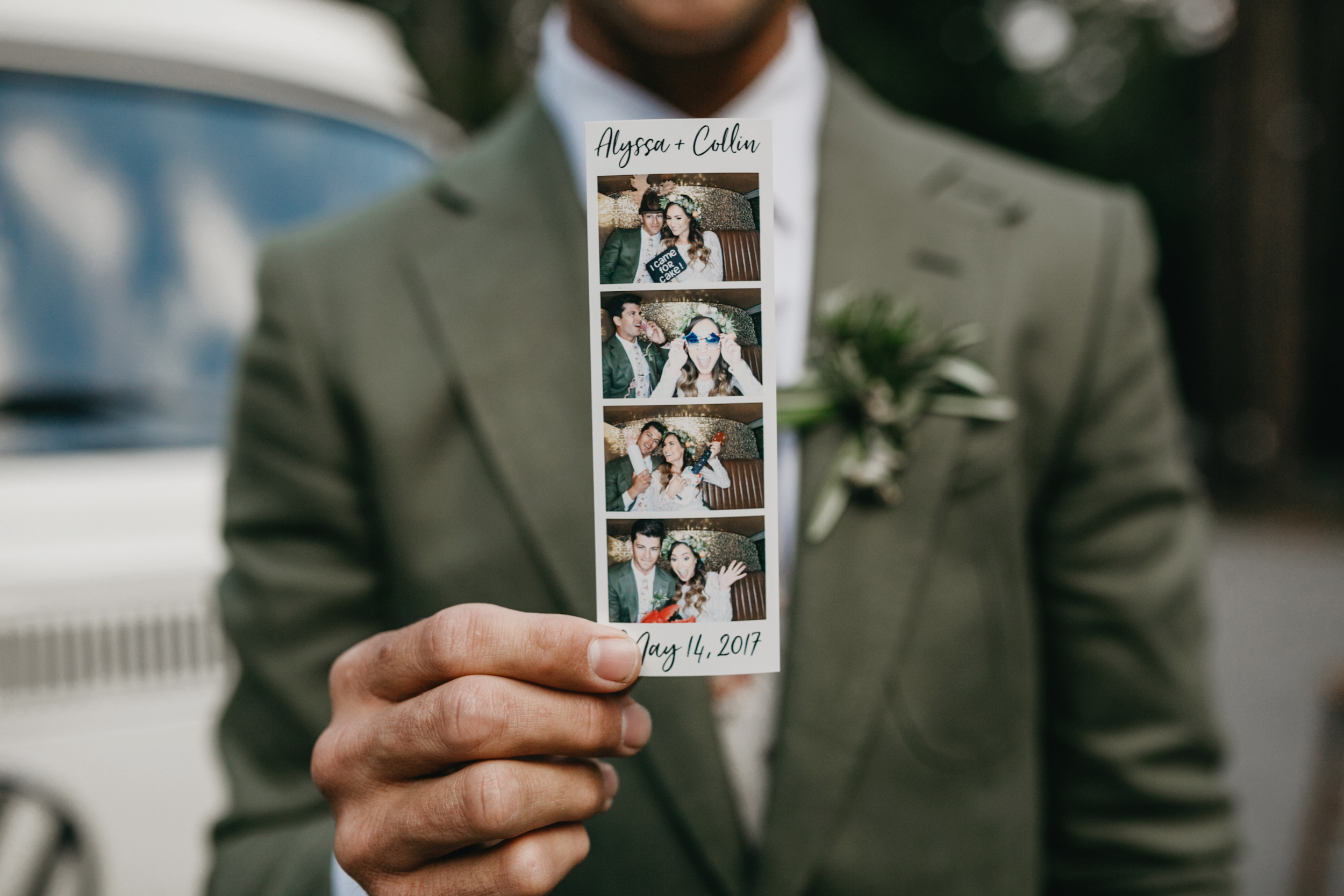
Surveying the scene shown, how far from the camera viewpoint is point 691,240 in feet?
2.48

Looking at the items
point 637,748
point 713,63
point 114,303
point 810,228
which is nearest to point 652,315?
point 637,748

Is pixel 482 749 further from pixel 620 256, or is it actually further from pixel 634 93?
pixel 634 93

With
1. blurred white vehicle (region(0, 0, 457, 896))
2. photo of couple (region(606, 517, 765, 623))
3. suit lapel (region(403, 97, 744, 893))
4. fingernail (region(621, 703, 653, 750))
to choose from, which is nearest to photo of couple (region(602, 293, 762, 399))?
photo of couple (region(606, 517, 765, 623))

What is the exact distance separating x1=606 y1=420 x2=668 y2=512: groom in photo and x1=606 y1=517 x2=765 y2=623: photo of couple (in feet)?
0.07

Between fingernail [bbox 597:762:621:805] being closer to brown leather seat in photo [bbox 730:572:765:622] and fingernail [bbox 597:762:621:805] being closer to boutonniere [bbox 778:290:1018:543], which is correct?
brown leather seat in photo [bbox 730:572:765:622]

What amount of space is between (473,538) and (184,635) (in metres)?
0.97

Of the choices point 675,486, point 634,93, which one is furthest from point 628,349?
point 634,93

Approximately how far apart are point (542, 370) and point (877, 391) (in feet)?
1.40

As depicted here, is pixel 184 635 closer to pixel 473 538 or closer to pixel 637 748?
pixel 473 538

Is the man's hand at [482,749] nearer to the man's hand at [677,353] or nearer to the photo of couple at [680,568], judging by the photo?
the photo of couple at [680,568]

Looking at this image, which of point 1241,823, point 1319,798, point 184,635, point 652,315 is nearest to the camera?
point 652,315

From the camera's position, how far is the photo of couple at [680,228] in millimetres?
756

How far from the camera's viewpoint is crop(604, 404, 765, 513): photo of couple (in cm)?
76

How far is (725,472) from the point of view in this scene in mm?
767
